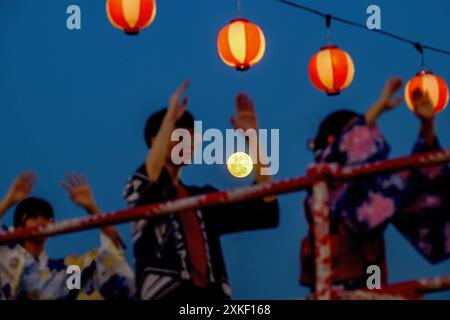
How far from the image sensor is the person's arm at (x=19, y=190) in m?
5.08

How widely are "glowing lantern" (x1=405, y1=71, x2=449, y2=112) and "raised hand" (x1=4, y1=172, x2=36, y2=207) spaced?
4032 mm

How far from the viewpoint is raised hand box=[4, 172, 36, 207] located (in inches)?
201

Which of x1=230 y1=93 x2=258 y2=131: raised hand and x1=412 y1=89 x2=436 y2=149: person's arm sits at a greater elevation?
x1=230 y1=93 x2=258 y2=131: raised hand

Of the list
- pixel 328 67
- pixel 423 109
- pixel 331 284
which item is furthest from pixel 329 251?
pixel 328 67

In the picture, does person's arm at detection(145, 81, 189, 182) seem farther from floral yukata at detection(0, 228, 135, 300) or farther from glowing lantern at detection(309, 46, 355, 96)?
glowing lantern at detection(309, 46, 355, 96)

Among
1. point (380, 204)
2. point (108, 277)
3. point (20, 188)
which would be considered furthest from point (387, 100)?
point (20, 188)

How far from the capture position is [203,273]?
14.7 ft

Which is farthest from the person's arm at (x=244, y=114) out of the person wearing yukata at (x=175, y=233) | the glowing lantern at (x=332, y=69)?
the glowing lantern at (x=332, y=69)

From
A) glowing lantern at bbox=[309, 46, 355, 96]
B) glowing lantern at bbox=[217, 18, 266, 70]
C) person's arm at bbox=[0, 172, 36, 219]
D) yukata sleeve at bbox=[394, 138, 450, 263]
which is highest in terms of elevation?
glowing lantern at bbox=[217, 18, 266, 70]

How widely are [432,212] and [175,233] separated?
4.22 ft

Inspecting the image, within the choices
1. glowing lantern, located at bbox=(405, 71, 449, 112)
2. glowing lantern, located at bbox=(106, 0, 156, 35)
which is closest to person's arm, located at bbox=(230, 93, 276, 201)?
glowing lantern, located at bbox=(106, 0, 156, 35)

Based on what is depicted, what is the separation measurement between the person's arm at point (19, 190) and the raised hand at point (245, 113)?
50.4 inches

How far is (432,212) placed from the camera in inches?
159
